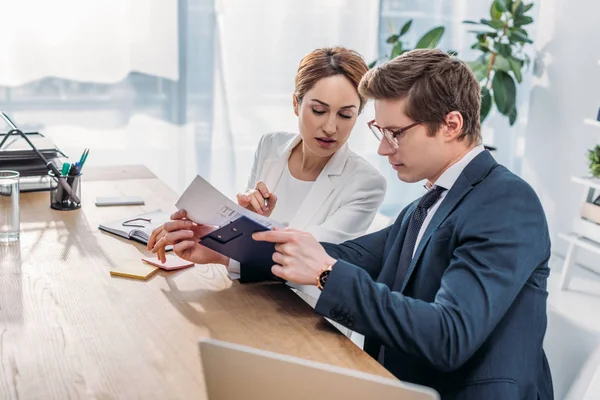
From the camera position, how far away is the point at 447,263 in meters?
1.46

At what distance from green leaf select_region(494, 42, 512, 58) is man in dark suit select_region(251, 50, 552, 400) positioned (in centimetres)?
276

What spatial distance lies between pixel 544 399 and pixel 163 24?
3.04 m

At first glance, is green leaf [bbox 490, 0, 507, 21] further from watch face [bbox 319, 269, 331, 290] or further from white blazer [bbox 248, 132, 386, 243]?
watch face [bbox 319, 269, 331, 290]

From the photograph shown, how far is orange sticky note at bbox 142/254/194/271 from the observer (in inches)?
68.0

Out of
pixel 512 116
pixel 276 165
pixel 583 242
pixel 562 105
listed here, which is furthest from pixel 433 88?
pixel 562 105

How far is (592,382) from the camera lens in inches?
49.3

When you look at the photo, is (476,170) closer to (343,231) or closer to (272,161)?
(343,231)

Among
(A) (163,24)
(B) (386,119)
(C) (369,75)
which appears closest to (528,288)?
(B) (386,119)

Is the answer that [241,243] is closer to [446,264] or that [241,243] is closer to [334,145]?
[446,264]

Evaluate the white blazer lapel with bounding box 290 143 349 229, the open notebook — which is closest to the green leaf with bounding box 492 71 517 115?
the white blazer lapel with bounding box 290 143 349 229

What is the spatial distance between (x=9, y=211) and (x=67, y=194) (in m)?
0.34

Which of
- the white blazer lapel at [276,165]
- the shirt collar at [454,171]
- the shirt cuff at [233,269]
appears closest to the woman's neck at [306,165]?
the white blazer lapel at [276,165]

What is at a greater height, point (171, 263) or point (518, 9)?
point (518, 9)

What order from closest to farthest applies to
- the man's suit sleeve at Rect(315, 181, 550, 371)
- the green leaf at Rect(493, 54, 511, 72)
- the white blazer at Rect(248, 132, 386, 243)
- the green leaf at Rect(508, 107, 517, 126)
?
the man's suit sleeve at Rect(315, 181, 550, 371)
the white blazer at Rect(248, 132, 386, 243)
the green leaf at Rect(493, 54, 511, 72)
the green leaf at Rect(508, 107, 517, 126)
